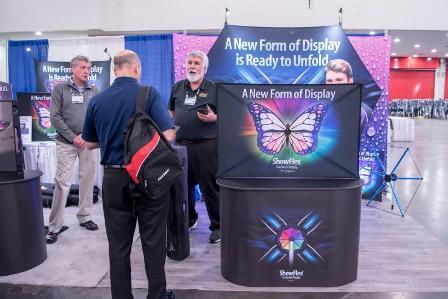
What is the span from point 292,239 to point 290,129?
2.34ft

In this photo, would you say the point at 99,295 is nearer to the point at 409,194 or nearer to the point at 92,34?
the point at 409,194

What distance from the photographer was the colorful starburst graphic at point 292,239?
8.45 ft

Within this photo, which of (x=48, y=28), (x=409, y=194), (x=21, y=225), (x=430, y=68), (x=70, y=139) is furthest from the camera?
(x=430, y=68)

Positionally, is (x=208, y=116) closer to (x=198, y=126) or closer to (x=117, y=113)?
(x=198, y=126)

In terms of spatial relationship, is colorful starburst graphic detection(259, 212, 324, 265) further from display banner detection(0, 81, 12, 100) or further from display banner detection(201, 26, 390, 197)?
display banner detection(0, 81, 12, 100)

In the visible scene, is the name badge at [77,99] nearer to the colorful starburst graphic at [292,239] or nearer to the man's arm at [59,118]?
the man's arm at [59,118]

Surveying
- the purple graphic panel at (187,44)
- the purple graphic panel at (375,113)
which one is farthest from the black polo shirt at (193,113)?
the purple graphic panel at (375,113)

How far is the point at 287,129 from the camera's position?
2.63 m

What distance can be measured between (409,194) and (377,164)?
0.92 meters

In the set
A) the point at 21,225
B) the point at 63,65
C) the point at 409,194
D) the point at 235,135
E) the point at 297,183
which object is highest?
the point at 63,65

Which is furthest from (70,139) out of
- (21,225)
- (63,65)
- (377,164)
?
(377,164)

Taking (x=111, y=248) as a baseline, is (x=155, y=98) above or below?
above

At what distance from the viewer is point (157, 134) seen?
2.06 meters

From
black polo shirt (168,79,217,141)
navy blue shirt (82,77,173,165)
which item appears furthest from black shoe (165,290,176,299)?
black polo shirt (168,79,217,141)
